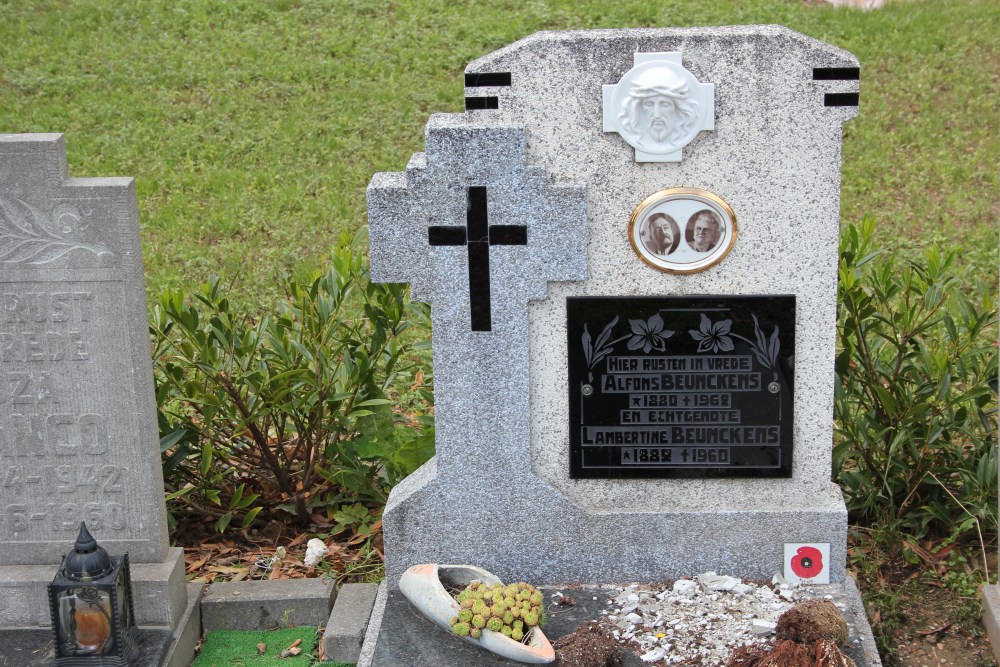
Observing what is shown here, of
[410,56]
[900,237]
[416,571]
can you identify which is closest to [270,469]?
[416,571]

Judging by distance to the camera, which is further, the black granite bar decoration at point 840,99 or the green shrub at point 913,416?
the green shrub at point 913,416

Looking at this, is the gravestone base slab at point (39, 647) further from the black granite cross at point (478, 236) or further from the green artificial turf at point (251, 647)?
the black granite cross at point (478, 236)

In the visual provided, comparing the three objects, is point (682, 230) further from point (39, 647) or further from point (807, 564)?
point (39, 647)

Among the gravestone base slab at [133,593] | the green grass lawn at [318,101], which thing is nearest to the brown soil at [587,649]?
the gravestone base slab at [133,593]

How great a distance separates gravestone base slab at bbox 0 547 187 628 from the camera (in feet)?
12.8

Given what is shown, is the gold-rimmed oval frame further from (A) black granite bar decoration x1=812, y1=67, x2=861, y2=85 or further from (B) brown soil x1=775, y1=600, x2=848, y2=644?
(B) brown soil x1=775, y1=600, x2=848, y2=644

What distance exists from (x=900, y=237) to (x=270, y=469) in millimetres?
4757

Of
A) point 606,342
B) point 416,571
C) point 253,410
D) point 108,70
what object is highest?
point 108,70

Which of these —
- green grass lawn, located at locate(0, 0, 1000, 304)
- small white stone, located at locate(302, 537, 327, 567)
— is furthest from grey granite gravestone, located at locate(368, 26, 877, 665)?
green grass lawn, located at locate(0, 0, 1000, 304)

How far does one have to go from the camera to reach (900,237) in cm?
760

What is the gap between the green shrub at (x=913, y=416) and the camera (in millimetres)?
4414

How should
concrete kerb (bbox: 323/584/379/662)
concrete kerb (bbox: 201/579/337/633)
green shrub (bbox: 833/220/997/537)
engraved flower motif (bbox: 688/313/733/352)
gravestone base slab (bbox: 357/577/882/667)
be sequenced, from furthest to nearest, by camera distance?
1. green shrub (bbox: 833/220/997/537)
2. concrete kerb (bbox: 201/579/337/633)
3. concrete kerb (bbox: 323/584/379/662)
4. engraved flower motif (bbox: 688/313/733/352)
5. gravestone base slab (bbox: 357/577/882/667)

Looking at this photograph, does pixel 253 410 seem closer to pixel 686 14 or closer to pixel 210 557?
pixel 210 557

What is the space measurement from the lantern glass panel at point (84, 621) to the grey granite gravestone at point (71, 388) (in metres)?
0.27
